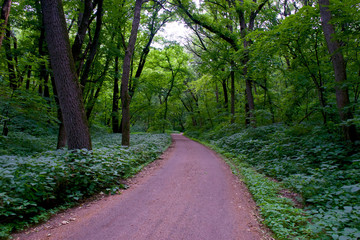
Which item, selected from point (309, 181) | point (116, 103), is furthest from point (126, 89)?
point (116, 103)

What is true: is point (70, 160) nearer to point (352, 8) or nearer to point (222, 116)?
point (352, 8)

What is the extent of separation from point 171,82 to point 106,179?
2094 centimetres

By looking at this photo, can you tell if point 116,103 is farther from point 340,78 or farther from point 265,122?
point 340,78

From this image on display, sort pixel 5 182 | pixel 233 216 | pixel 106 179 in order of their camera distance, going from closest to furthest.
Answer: pixel 5 182, pixel 233 216, pixel 106 179

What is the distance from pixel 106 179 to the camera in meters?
4.90

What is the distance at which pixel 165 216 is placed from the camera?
3.54m

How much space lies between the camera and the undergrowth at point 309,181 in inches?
113

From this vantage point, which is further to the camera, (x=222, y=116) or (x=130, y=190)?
(x=222, y=116)

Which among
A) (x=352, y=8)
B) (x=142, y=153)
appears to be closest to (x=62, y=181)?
(x=142, y=153)

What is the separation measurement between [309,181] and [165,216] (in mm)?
3608

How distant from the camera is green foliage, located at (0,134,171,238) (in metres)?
2.95

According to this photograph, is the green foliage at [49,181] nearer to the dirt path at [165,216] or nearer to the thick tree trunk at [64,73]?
the dirt path at [165,216]

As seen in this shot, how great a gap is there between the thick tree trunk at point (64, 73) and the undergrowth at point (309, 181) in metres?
5.25

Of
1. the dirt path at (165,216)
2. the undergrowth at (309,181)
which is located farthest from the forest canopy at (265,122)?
the dirt path at (165,216)
